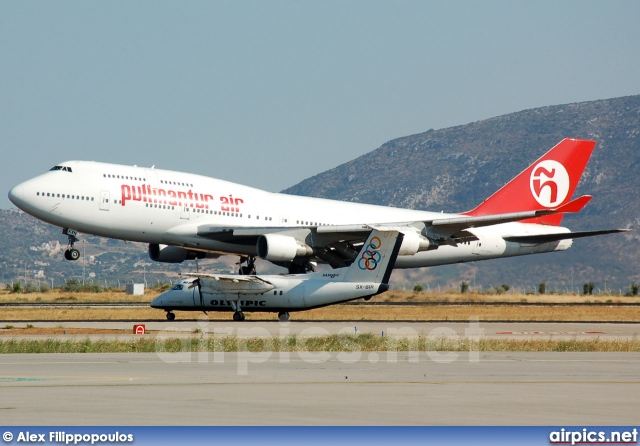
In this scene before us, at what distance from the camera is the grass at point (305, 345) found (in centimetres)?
3028

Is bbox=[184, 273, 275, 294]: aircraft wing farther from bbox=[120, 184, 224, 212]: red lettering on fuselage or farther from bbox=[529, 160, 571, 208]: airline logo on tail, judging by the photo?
bbox=[529, 160, 571, 208]: airline logo on tail

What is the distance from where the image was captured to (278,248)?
181 feet

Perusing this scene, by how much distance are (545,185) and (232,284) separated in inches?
1213

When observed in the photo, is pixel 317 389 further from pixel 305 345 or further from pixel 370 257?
pixel 370 257

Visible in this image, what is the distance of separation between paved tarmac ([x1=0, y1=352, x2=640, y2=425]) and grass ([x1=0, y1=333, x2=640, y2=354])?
1.83 meters

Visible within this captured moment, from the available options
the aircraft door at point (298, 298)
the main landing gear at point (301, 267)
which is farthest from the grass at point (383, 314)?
the main landing gear at point (301, 267)

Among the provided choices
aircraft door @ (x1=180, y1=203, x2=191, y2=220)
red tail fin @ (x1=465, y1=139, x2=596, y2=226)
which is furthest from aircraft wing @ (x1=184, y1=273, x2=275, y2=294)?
red tail fin @ (x1=465, y1=139, x2=596, y2=226)

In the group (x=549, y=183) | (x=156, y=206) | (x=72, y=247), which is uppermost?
(x=549, y=183)

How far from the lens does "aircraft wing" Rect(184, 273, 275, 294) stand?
150 ft

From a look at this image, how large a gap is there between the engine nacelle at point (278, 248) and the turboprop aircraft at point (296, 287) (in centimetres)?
824

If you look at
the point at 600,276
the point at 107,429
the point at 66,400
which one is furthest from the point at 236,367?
the point at 600,276

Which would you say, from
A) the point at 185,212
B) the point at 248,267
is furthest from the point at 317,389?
the point at 248,267

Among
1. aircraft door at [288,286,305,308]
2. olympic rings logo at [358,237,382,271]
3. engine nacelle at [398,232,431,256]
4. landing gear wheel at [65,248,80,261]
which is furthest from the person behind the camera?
engine nacelle at [398,232,431,256]

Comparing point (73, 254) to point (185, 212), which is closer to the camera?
point (73, 254)
